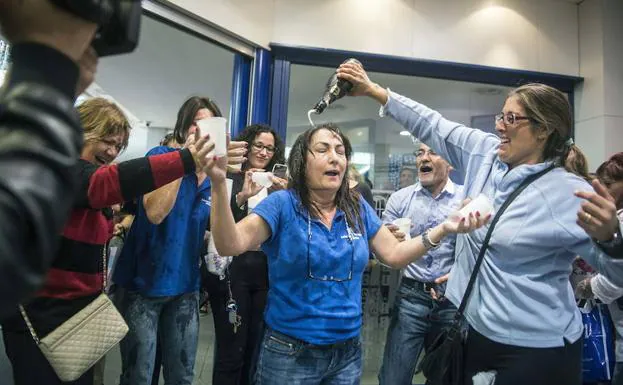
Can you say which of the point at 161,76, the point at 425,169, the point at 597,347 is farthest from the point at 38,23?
the point at 161,76

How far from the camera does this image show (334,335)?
4.76ft

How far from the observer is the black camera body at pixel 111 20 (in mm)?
458

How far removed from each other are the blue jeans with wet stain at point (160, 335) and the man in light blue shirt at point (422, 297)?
1.05m

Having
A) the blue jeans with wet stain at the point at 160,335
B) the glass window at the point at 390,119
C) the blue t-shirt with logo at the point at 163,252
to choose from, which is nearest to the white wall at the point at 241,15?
the glass window at the point at 390,119

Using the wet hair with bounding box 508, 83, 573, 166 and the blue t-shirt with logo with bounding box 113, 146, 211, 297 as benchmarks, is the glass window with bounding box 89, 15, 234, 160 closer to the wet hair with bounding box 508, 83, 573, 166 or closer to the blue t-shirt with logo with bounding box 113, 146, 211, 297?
the blue t-shirt with logo with bounding box 113, 146, 211, 297

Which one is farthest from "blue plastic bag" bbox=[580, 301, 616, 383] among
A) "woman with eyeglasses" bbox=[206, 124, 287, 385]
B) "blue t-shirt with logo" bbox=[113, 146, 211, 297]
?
"blue t-shirt with logo" bbox=[113, 146, 211, 297]

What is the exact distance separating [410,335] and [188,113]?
5.34 ft

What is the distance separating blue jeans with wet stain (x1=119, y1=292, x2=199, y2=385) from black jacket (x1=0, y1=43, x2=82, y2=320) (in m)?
1.47

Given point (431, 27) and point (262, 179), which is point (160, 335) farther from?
point (431, 27)

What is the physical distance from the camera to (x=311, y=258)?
1.48 metres

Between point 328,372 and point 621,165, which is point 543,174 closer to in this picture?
point 328,372

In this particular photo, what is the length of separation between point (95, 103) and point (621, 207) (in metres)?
2.54

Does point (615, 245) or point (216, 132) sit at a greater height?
point (216, 132)

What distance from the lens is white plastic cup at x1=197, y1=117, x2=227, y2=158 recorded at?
1.36 meters
